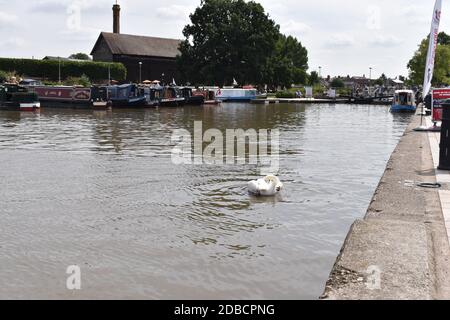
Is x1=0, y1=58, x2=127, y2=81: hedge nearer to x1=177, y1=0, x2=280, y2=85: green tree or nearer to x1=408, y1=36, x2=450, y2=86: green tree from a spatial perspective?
x1=177, y1=0, x2=280, y2=85: green tree

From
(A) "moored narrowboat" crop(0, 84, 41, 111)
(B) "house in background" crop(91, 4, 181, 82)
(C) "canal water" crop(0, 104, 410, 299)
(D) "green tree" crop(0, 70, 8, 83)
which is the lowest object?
(C) "canal water" crop(0, 104, 410, 299)

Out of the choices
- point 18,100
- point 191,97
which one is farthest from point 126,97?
point 191,97

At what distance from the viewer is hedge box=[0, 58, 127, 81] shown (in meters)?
75.2

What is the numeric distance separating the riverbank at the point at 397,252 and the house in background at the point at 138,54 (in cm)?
7707

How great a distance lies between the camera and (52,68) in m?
76.5

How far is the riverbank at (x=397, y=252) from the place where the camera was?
16.8 feet

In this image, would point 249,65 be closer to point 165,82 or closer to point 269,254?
point 165,82

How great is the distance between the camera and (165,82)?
9356cm

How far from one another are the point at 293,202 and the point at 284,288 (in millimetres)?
4320

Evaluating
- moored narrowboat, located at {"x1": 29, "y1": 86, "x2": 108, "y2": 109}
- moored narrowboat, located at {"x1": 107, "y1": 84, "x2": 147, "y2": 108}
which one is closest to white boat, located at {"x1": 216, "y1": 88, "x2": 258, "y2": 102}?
moored narrowboat, located at {"x1": 107, "y1": 84, "x2": 147, "y2": 108}

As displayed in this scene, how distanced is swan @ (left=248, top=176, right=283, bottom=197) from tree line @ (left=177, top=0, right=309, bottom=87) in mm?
62410

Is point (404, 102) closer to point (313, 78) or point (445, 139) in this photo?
point (445, 139)

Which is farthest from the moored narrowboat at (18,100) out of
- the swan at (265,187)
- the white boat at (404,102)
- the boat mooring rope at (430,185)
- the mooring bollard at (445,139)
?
the boat mooring rope at (430,185)
